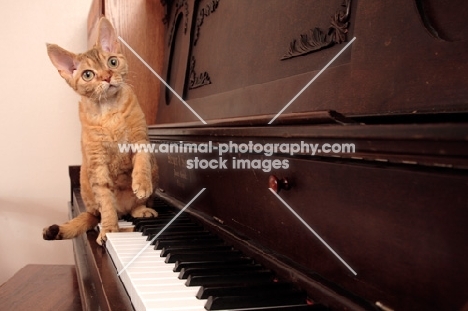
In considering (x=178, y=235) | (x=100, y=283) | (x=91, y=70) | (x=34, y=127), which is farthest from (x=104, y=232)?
(x=34, y=127)

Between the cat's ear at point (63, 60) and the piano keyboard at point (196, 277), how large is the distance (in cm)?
76

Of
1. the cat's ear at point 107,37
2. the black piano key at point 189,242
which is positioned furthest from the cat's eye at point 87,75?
the black piano key at point 189,242

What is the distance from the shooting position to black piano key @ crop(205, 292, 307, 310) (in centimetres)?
77

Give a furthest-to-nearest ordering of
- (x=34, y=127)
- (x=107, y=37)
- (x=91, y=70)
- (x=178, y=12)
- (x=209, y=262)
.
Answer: (x=34, y=127)
(x=178, y=12)
(x=107, y=37)
(x=91, y=70)
(x=209, y=262)

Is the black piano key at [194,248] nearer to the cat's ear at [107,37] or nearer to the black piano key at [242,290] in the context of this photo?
the black piano key at [242,290]

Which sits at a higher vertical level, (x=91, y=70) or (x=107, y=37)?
(x=107, y=37)

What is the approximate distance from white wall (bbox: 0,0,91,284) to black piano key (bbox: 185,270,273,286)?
10.6ft

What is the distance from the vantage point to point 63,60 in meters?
1.73

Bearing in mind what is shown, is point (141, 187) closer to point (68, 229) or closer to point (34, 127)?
point (68, 229)

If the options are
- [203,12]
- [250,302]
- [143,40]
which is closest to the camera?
[250,302]

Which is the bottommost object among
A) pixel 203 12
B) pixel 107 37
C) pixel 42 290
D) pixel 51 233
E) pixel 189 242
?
pixel 42 290

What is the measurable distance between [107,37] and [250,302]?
1.47 m

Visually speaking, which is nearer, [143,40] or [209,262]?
[209,262]

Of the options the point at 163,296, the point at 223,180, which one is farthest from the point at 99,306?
the point at 223,180
